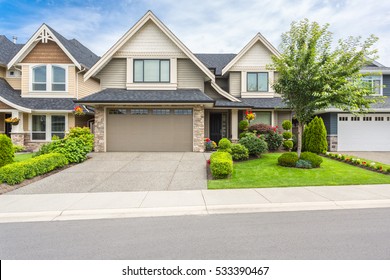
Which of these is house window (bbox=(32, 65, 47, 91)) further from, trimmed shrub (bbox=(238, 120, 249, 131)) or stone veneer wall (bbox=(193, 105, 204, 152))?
trimmed shrub (bbox=(238, 120, 249, 131))

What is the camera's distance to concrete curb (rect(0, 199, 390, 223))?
5.52 metres

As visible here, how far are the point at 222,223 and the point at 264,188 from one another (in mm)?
3353

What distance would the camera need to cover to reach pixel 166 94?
15.4 m

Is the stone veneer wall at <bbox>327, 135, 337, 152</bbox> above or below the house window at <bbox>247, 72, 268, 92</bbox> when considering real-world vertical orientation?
below

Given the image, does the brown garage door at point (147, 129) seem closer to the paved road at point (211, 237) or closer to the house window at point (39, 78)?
the house window at point (39, 78)

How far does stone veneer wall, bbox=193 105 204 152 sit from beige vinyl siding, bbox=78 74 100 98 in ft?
35.4

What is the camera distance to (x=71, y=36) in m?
24.6

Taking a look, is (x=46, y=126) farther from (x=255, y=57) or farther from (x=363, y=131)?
(x=363, y=131)

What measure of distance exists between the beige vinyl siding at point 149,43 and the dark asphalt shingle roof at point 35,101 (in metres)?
6.01

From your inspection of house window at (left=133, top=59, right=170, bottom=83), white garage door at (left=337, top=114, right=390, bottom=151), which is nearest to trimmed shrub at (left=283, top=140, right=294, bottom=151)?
white garage door at (left=337, top=114, right=390, bottom=151)

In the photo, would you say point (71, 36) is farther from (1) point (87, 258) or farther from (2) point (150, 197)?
(1) point (87, 258)

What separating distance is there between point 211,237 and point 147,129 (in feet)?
38.3

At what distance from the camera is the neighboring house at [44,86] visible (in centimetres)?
1792

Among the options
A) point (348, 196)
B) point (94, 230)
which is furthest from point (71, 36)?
point (348, 196)
